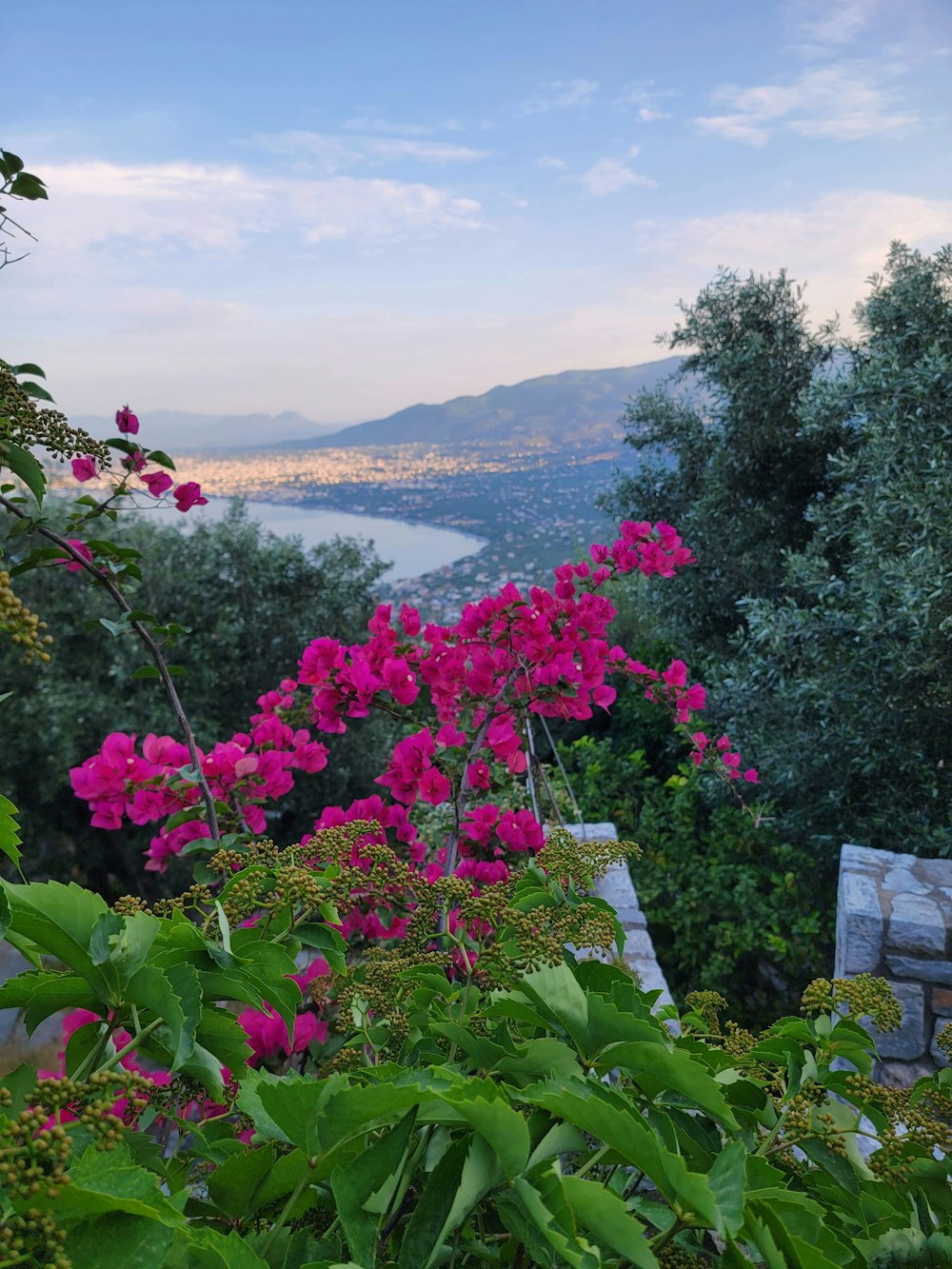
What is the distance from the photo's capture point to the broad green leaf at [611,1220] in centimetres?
40

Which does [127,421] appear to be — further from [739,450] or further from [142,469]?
[739,450]

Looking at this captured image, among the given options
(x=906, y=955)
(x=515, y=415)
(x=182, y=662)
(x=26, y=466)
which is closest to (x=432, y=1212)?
(x=26, y=466)

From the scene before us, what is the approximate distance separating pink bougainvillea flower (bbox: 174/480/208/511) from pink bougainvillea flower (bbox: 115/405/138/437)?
20 centimetres

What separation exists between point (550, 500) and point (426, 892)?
13.8 metres

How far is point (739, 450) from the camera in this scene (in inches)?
253

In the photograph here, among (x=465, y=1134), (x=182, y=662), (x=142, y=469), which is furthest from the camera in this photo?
(x=182, y=662)

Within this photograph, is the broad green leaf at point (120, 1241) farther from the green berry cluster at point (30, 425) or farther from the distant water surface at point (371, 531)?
the distant water surface at point (371, 531)

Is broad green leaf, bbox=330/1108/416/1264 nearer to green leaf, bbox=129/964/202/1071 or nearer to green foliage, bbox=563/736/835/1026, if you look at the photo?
green leaf, bbox=129/964/202/1071

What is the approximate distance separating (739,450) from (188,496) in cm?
566

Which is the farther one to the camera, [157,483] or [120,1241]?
[157,483]

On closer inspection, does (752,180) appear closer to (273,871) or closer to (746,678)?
(746,678)

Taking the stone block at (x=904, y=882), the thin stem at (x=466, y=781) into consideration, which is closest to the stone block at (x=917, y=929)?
the stone block at (x=904, y=882)

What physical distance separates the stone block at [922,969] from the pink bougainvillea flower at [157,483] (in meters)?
3.62

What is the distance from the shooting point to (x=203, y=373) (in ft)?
71.1
